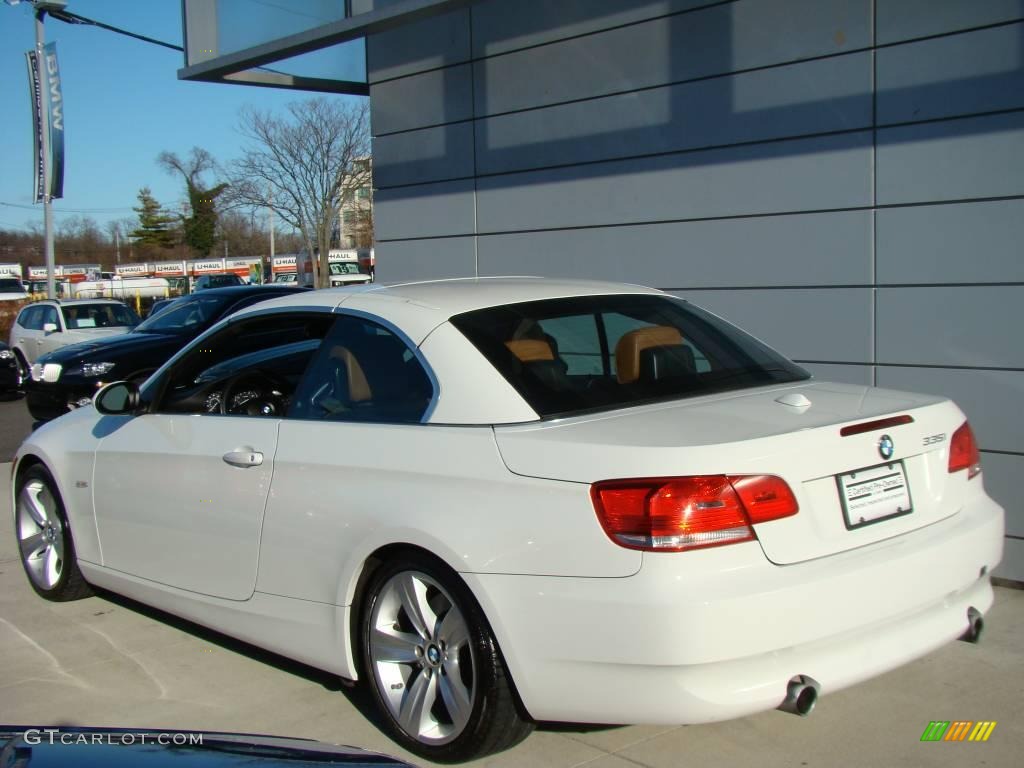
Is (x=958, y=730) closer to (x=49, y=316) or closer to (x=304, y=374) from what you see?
(x=304, y=374)

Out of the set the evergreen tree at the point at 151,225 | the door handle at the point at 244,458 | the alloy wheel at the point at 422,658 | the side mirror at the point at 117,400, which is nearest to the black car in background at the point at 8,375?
the side mirror at the point at 117,400

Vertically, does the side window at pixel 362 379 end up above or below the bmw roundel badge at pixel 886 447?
above

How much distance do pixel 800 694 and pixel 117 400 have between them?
11.0 feet

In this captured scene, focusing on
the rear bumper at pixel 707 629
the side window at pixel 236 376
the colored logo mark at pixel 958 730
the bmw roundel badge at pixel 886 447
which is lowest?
the colored logo mark at pixel 958 730

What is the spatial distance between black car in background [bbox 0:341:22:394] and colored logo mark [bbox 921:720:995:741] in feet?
54.8

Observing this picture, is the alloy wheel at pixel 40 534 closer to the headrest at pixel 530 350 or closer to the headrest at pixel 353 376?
the headrest at pixel 353 376

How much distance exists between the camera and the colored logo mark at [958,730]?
151 inches

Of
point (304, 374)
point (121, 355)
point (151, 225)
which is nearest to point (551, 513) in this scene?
point (304, 374)

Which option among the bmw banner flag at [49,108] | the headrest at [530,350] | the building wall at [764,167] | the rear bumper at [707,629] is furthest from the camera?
the bmw banner flag at [49,108]

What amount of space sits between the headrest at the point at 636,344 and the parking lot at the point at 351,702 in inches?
51.1

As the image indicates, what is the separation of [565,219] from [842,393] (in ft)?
15.1

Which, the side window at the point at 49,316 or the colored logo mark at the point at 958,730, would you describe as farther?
the side window at the point at 49,316

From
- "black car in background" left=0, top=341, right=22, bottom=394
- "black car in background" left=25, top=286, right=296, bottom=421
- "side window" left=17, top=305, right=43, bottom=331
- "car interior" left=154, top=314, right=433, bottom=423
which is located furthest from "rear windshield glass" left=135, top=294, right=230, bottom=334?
"car interior" left=154, top=314, right=433, bottom=423

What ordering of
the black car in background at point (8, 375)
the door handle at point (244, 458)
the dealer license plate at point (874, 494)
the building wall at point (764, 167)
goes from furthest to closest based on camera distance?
the black car in background at point (8, 375) < the building wall at point (764, 167) < the door handle at point (244, 458) < the dealer license plate at point (874, 494)
